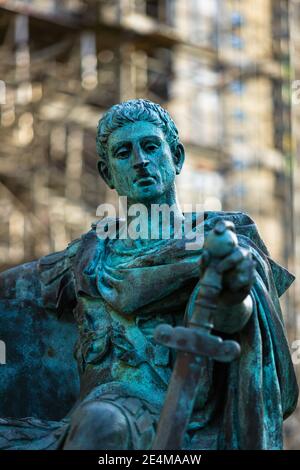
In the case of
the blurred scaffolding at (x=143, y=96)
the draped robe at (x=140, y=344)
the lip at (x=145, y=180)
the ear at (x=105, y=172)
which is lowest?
the draped robe at (x=140, y=344)

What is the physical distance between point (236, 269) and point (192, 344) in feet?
0.93

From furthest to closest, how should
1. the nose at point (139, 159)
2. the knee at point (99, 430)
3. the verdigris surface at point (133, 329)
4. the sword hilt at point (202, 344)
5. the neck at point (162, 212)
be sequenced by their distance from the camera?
the neck at point (162, 212) → the nose at point (139, 159) → the verdigris surface at point (133, 329) → the knee at point (99, 430) → the sword hilt at point (202, 344)

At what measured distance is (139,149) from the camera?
6562mm

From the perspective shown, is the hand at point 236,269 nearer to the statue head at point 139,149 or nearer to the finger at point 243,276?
the finger at point 243,276

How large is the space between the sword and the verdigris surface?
42 mm

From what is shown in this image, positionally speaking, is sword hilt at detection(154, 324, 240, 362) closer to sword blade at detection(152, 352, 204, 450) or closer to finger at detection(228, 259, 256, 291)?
sword blade at detection(152, 352, 204, 450)

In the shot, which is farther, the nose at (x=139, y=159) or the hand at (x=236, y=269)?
the nose at (x=139, y=159)

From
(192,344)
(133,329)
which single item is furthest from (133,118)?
(192,344)

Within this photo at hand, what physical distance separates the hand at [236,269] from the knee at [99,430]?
59 centimetres

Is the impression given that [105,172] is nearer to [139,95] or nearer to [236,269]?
[236,269]

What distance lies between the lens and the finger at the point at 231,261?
5.64 m

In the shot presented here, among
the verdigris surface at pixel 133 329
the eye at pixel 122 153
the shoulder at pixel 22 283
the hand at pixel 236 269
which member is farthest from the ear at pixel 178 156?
the hand at pixel 236 269

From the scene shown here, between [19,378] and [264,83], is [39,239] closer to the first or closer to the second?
[264,83]
